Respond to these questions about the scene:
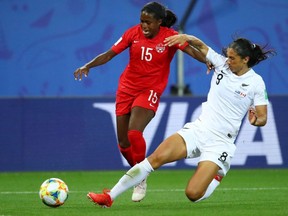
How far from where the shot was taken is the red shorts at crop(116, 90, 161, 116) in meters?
11.0

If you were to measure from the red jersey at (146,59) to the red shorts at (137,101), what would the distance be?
0.06 metres

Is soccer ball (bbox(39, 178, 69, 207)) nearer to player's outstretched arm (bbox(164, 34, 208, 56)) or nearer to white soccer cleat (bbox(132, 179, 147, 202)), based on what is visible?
white soccer cleat (bbox(132, 179, 147, 202))

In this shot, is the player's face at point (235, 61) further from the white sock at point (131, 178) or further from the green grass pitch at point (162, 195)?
the green grass pitch at point (162, 195)

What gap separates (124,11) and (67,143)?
492 cm

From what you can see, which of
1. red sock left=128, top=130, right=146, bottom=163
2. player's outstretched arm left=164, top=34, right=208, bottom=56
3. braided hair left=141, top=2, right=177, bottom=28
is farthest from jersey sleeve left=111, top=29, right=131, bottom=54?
player's outstretched arm left=164, top=34, right=208, bottom=56

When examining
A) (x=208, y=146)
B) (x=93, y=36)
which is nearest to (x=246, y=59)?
(x=208, y=146)

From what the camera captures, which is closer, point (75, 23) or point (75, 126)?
point (75, 126)

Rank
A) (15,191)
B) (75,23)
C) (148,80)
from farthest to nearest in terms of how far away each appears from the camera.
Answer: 1. (75,23)
2. (15,191)
3. (148,80)

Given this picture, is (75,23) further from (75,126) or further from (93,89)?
(75,126)

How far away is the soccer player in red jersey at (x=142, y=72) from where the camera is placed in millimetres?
10828

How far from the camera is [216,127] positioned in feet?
31.6

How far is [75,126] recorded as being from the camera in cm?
1562

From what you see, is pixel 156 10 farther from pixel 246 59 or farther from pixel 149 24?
pixel 246 59

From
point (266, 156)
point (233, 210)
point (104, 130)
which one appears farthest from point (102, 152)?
point (233, 210)
